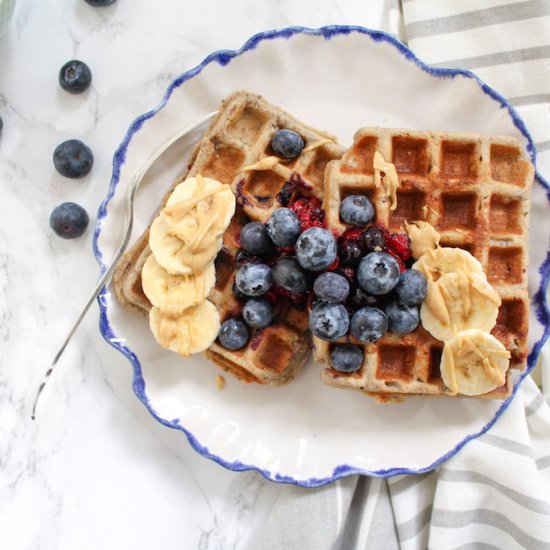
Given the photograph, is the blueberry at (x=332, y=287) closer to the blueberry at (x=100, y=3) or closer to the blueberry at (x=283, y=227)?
the blueberry at (x=283, y=227)

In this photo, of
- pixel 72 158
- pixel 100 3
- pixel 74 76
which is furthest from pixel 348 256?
pixel 100 3

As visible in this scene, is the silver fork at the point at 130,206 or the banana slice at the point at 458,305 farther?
the silver fork at the point at 130,206

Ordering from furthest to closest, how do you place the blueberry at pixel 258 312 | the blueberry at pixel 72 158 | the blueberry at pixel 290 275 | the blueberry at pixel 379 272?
the blueberry at pixel 72 158, the blueberry at pixel 258 312, the blueberry at pixel 290 275, the blueberry at pixel 379 272

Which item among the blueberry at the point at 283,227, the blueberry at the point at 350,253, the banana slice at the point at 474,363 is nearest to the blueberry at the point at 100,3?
the blueberry at the point at 283,227

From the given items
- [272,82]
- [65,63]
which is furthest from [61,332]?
[272,82]

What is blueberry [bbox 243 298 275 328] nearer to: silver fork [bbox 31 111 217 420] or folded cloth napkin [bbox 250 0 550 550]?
silver fork [bbox 31 111 217 420]

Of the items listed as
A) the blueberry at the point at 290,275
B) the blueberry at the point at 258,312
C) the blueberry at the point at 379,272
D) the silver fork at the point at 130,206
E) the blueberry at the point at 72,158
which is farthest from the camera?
the blueberry at the point at 72,158

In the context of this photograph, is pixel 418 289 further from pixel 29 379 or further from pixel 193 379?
pixel 29 379
